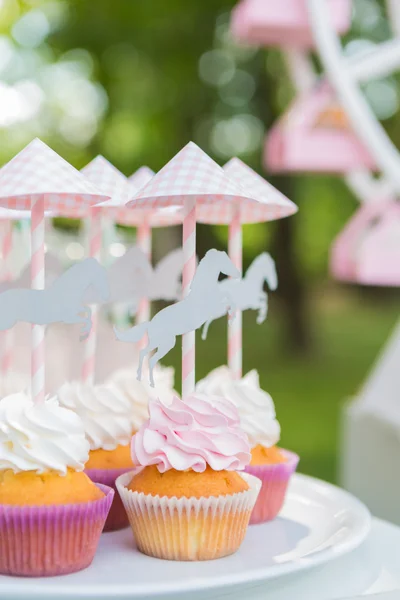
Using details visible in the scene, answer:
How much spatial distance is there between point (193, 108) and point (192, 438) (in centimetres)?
650

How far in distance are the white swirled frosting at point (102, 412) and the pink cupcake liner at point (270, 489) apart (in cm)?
27

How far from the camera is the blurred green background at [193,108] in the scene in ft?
21.7

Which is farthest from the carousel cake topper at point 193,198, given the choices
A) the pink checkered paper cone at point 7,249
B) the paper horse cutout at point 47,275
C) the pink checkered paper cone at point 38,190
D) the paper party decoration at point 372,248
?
the paper party decoration at point 372,248

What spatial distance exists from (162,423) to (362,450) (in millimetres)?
1567

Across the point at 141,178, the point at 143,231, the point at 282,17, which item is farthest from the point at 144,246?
the point at 282,17

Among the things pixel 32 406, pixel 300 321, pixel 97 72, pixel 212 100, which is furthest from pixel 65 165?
pixel 300 321

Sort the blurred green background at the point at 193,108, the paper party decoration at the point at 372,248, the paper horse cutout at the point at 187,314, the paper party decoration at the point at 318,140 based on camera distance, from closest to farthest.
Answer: the paper horse cutout at the point at 187,314, the paper party decoration at the point at 372,248, the paper party decoration at the point at 318,140, the blurred green background at the point at 193,108

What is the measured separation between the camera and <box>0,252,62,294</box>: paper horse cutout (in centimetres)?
189

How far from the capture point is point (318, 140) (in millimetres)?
2818

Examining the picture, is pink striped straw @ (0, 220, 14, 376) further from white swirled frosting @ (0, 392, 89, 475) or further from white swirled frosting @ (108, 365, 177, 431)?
white swirled frosting @ (0, 392, 89, 475)

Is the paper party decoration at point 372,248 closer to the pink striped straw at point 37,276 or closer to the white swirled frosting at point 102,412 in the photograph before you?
the white swirled frosting at point 102,412

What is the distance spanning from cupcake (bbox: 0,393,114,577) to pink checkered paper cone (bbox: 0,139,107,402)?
63mm

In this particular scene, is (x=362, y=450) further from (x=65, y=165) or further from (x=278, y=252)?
(x=278, y=252)

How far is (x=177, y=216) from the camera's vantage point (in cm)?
184
